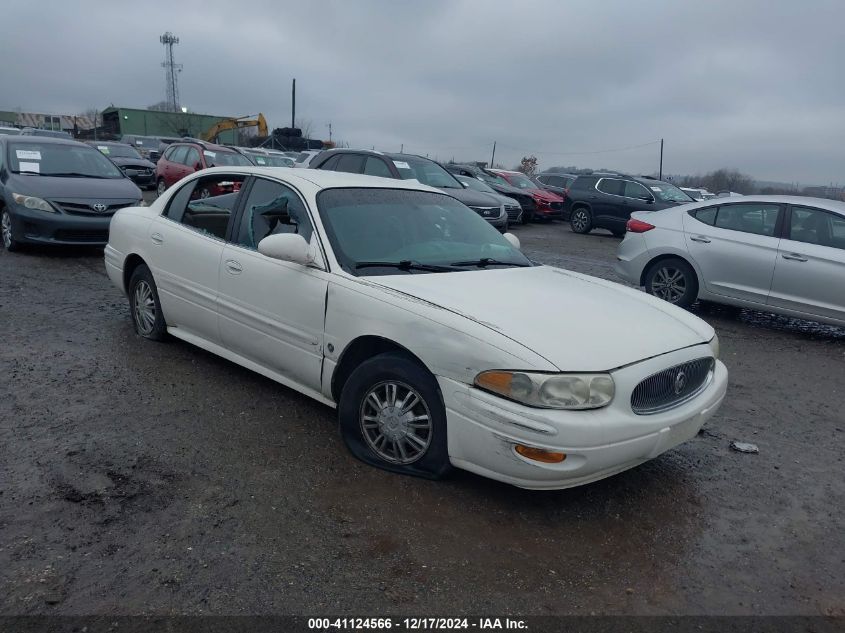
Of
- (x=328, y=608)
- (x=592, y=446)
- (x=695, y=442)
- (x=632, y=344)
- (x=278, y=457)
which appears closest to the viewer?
(x=328, y=608)

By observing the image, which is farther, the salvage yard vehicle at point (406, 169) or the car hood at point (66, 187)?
the salvage yard vehicle at point (406, 169)

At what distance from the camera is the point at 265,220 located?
15.0 ft

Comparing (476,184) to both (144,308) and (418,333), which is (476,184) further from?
(418,333)

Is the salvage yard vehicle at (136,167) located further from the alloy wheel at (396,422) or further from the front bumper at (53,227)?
the alloy wheel at (396,422)

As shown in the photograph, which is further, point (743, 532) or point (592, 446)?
point (743, 532)

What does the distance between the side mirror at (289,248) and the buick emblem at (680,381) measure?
2093 millimetres

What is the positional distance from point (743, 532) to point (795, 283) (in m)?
4.76

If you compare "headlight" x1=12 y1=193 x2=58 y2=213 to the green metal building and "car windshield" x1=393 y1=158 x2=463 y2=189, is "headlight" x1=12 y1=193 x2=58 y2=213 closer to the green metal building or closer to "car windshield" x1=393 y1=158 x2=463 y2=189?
"car windshield" x1=393 y1=158 x2=463 y2=189

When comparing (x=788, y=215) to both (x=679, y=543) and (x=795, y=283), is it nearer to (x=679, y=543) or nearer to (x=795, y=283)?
(x=795, y=283)

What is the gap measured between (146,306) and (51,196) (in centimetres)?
440

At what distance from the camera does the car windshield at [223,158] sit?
15320mm

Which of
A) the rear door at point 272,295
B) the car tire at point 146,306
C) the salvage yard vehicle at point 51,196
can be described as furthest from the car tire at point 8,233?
the rear door at point 272,295

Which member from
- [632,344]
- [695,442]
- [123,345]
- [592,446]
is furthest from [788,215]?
→ [123,345]

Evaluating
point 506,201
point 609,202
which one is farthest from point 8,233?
point 609,202
